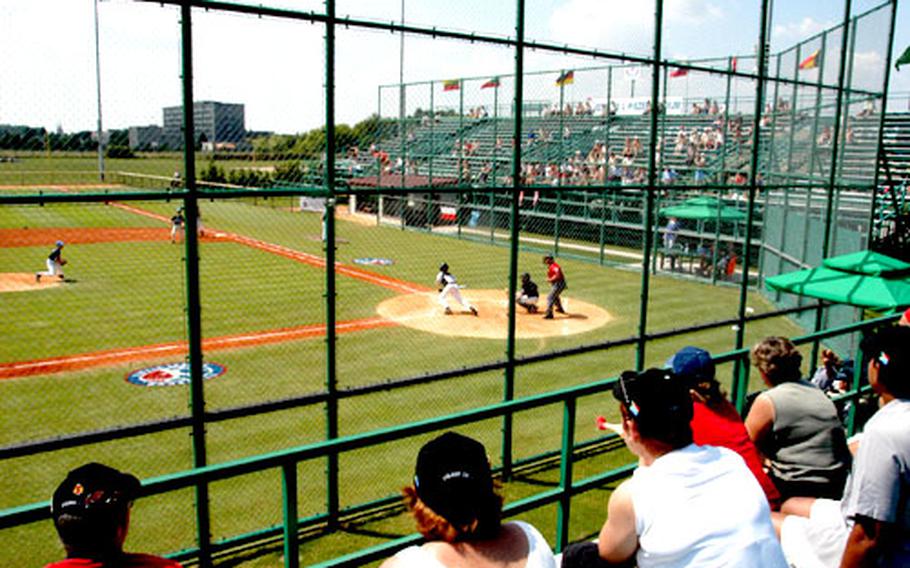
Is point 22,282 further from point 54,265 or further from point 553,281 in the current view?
point 553,281

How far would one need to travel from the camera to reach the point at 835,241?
14812mm

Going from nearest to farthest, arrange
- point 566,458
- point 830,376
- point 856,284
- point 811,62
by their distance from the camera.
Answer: point 566,458, point 830,376, point 856,284, point 811,62

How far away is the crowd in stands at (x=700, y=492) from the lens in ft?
8.11

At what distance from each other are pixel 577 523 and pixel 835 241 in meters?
10.2

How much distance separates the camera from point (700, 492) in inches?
115

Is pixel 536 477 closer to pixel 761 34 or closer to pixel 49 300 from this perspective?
pixel 761 34

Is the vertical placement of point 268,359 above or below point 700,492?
below

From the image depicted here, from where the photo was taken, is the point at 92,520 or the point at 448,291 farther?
the point at 448,291

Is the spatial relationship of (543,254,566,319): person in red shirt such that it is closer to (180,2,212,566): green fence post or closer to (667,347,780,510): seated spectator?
(180,2,212,566): green fence post

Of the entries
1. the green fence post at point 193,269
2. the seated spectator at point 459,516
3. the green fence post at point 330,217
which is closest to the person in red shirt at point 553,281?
the green fence post at point 330,217

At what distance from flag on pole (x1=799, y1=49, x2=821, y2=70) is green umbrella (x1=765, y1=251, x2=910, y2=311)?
6.30 metres

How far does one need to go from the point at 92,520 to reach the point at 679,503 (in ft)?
6.76

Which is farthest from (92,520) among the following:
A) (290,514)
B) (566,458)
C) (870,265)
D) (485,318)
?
(485,318)

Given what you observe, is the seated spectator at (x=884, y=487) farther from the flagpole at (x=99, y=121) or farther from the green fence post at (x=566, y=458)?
the flagpole at (x=99, y=121)
